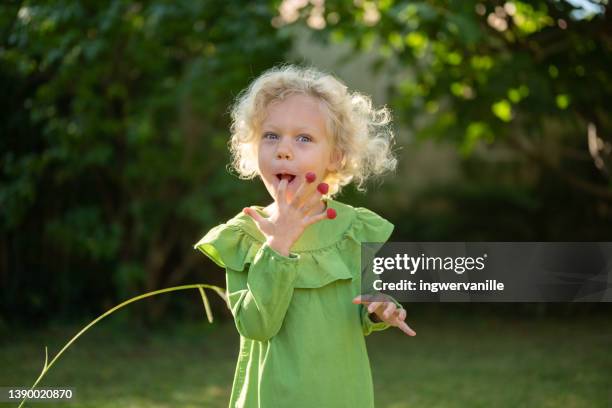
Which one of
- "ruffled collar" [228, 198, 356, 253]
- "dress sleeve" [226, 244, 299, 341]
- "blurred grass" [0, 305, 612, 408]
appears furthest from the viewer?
"blurred grass" [0, 305, 612, 408]

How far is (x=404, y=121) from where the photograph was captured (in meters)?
5.76

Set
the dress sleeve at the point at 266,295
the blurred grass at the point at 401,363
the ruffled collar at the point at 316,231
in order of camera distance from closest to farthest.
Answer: the dress sleeve at the point at 266,295 < the ruffled collar at the point at 316,231 < the blurred grass at the point at 401,363

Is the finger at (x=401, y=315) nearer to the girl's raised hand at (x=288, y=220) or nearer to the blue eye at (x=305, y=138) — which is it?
the girl's raised hand at (x=288, y=220)

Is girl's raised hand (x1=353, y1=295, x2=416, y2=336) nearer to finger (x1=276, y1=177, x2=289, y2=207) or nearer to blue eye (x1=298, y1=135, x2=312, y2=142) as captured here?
finger (x1=276, y1=177, x2=289, y2=207)

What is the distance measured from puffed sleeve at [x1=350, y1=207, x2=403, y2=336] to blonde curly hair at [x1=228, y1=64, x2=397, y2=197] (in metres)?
0.14

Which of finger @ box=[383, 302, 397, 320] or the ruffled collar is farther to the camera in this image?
the ruffled collar

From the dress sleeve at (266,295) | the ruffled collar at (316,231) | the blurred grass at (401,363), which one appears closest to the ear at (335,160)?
the ruffled collar at (316,231)

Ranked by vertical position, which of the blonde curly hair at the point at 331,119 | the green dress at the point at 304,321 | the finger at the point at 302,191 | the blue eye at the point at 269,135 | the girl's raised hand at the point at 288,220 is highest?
the blonde curly hair at the point at 331,119

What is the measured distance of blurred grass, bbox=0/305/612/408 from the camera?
4.21 meters

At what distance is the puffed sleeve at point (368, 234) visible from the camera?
1942 millimetres

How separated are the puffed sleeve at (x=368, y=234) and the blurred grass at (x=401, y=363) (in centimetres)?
220

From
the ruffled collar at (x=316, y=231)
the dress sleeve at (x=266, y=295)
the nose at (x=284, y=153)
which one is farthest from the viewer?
the ruffled collar at (x=316, y=231)

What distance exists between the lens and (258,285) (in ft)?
5.79

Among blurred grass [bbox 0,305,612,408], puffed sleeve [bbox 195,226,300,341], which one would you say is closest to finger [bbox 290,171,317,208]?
puffed sleeve [bbox 195,226,300,341]
